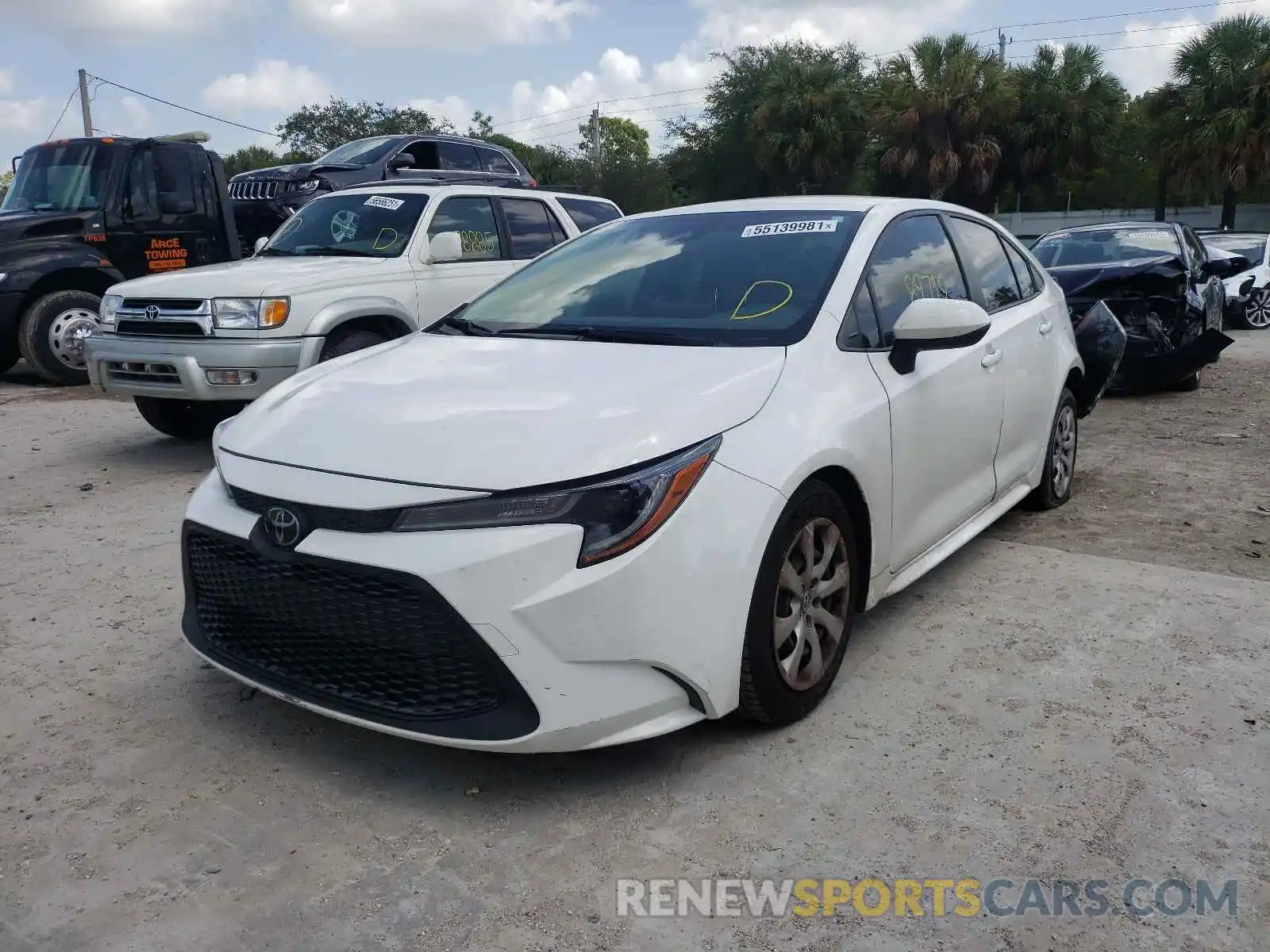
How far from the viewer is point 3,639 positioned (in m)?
4.02

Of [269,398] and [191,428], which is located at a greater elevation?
[269,398]

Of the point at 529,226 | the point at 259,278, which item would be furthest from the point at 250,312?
the point at 529,226

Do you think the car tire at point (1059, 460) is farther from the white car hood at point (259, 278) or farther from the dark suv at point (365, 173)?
the dark suv at point (365, 173)

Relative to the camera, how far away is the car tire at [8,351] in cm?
1010

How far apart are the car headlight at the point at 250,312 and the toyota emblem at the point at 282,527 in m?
Result: 3.82

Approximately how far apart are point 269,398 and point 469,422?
0.91 meters

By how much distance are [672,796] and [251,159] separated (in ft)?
192

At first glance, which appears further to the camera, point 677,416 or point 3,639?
point 3,639

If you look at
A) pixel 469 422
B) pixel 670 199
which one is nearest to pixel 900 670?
pixel 469 422

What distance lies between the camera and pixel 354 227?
25.3 feet

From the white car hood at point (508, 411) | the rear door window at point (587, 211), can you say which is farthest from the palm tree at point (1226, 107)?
the white car hood at point (508, 411)

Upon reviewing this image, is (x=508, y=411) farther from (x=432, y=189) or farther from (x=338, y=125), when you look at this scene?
(x=338, y=125)

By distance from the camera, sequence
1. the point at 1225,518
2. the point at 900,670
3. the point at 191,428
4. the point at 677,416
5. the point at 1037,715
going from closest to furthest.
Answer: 1. the point at 677,416
2. the point at 1037,715
3. the point at 900,670
4. the point at 1225,518
5. the point at 191,428

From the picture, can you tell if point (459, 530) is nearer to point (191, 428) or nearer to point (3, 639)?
point (3, 639)
